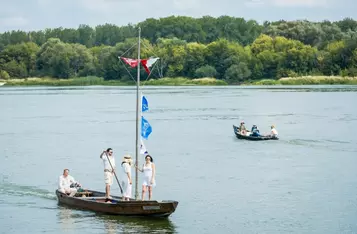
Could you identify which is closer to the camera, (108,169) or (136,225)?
(136,225)

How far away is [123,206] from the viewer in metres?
32.0

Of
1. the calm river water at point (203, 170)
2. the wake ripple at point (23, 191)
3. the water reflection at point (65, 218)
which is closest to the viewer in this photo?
the water reflection at point (65, 218)

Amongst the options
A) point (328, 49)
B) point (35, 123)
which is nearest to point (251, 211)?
point (35, 123)

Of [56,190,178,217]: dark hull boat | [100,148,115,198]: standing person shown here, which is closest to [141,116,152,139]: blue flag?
[100,148,115,198]: standing person

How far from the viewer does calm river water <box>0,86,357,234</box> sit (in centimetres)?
3303

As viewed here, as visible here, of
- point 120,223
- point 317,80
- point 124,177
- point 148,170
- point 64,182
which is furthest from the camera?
point 317,80

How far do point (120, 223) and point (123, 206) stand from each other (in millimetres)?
704

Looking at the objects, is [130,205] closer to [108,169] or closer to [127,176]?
[127,176]

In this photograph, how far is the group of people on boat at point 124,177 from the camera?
31.9m

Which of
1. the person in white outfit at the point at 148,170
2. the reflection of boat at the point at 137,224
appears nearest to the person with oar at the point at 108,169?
the reflection of boat at the point at 137,224

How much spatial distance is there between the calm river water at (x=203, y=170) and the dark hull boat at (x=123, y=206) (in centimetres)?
37

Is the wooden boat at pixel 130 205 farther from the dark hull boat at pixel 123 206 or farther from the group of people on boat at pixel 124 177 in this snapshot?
the group of people on boat at pixel 124 177

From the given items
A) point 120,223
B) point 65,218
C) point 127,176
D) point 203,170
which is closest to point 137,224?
point 120,223

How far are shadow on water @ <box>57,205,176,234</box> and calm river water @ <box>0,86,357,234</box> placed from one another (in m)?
0.06
